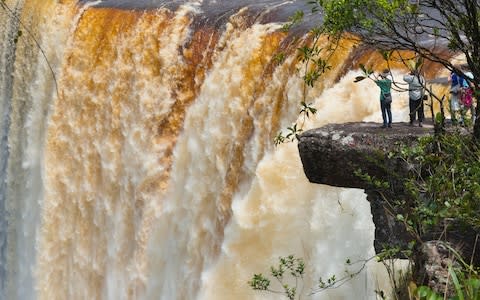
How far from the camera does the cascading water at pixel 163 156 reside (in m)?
10.4

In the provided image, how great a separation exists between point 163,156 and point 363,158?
6.32m

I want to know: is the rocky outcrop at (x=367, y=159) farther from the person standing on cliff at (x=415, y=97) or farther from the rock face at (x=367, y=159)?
the person standing on cliff at (x=415, y=97)

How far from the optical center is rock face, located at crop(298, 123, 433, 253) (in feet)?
25.7

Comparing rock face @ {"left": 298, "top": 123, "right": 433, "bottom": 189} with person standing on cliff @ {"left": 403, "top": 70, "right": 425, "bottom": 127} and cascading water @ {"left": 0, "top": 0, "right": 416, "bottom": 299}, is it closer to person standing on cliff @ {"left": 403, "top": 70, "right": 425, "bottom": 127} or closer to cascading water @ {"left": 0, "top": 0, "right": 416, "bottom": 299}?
person standing on cliff @ {"left": 403, "top": 70, "right": 425, "bottom": 127}

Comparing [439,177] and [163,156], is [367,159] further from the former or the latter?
[163,156]

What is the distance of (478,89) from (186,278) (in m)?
6.13

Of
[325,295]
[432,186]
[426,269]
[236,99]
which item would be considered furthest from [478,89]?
[236,99]

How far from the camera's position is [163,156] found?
13.9 metres

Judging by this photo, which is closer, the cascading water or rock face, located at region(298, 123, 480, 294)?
rock face, located at region(298, 123, 480, 294)

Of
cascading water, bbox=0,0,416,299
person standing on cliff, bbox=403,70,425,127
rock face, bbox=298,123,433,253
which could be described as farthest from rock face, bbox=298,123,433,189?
cascading water, bbox=0,0,416,299

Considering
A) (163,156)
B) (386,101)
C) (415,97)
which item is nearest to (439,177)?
(415,97)

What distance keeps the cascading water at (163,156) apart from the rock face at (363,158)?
0.66 m

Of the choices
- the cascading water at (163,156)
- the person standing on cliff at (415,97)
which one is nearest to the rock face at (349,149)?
the person standing on cliff at (415,97)

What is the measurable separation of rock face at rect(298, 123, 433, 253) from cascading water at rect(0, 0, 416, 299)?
658mm
